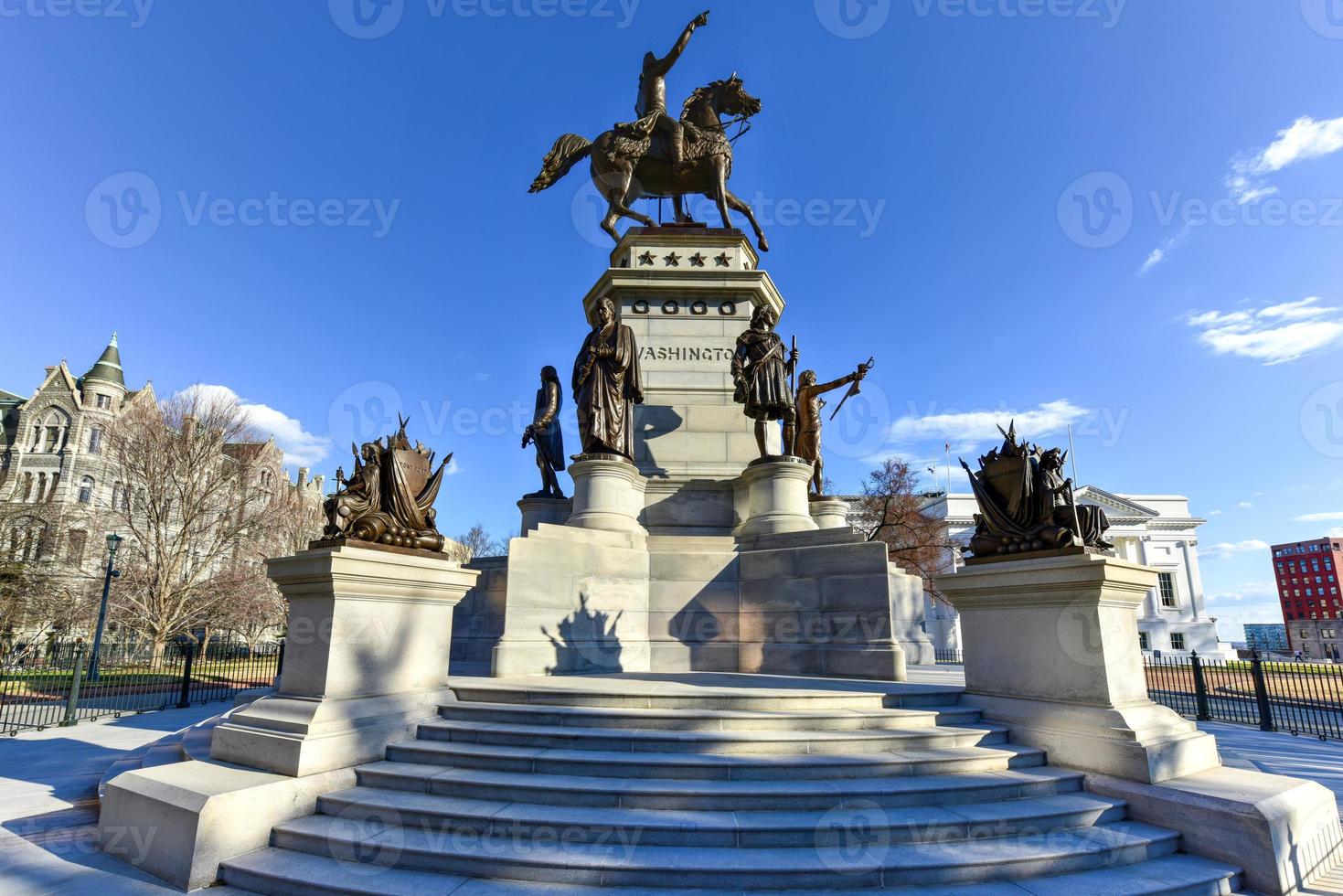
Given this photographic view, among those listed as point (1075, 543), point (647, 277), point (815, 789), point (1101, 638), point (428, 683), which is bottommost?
point (815, 789)

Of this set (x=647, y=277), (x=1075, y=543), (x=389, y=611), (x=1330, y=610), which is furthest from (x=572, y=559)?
(x=1330, y=610)

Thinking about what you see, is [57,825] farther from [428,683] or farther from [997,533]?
[997,533]

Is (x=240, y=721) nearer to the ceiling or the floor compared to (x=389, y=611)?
nearer to the floor

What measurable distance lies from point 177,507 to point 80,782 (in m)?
34.5

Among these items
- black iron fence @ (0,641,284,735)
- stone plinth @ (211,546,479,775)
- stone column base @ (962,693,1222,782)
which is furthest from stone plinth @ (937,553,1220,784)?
black iron fence @ (0,641,284,735)

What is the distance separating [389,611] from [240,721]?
5.27 ft

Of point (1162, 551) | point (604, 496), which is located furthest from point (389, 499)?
point (1162, 551)

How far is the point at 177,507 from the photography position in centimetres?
3538

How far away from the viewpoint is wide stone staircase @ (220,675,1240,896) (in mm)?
4332

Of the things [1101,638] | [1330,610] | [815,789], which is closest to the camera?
[815,789]

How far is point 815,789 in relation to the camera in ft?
17.0

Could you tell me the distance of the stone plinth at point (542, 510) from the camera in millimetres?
13891

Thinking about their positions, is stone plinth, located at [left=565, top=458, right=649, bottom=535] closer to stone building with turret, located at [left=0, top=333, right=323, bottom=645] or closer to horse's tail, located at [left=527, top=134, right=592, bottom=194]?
horse's tail, located at [left=527, top=134, right=592, bottom=194]

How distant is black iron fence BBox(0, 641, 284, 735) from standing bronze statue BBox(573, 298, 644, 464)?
11690 mm
